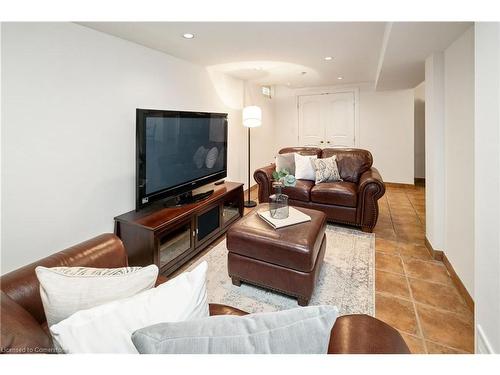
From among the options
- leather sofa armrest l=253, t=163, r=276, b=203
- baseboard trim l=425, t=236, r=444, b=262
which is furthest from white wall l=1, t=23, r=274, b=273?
baseboard trim l=425, t=236, r=444, b=262

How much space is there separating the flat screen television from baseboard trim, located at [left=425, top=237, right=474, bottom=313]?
2.49 m

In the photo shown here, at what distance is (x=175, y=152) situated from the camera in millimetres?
2564

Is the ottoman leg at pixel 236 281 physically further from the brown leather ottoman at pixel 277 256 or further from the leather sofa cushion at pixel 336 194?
the leather sofa cushion at pixel 336 194

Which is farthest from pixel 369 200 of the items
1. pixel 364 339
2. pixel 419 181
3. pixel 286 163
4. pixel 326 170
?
pixel 419 181

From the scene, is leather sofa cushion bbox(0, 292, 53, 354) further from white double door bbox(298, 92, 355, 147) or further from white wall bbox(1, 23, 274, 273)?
white double door bbox(298, 92, 355, 147)

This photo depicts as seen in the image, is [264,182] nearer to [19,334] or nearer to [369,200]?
[369,200]

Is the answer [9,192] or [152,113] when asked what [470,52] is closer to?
[152,113]

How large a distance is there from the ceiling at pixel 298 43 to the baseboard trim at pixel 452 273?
6.20ft

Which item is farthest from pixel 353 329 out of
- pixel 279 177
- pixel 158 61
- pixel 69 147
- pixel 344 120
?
pixel 344 120

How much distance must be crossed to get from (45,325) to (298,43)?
297 centimetres

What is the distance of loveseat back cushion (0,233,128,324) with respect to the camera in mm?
1073

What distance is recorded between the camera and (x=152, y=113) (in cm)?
222

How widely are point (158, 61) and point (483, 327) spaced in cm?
334

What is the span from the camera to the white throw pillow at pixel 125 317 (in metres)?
0.71
